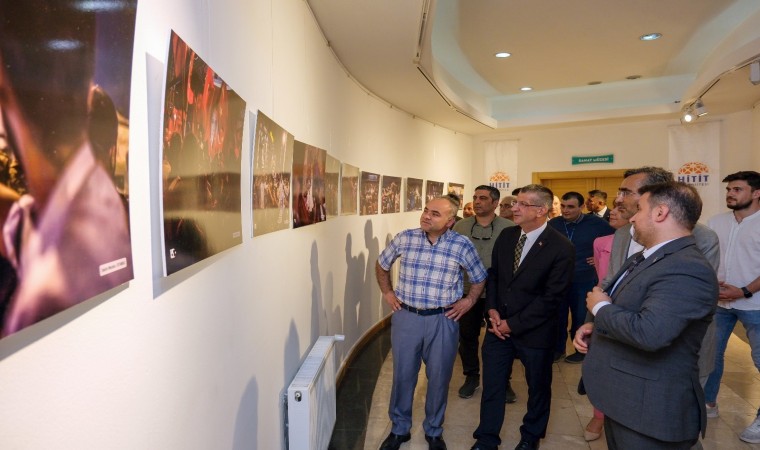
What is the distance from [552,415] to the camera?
403cm

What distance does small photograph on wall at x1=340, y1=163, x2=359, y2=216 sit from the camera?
4.77 m

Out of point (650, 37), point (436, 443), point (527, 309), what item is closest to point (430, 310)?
point (527, 309)

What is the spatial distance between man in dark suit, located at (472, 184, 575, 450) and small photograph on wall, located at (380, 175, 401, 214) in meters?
3.24

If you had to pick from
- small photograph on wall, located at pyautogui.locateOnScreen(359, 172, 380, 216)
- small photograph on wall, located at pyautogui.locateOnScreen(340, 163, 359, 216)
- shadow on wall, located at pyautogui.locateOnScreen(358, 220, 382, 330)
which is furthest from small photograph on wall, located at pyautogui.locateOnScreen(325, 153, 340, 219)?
shadow on wall, located at pyautogui.locateOnScreen(358, 220, 382, 330)

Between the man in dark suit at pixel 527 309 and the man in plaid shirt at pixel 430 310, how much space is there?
25cm

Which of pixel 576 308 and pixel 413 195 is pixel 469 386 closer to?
pixel 576 308

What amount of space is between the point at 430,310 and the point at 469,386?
5.01 feet

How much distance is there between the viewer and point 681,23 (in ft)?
19.6

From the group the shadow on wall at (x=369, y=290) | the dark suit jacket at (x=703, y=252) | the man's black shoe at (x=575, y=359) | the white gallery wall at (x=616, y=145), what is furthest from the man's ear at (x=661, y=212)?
the white gallery wall at (x=616, y=145)

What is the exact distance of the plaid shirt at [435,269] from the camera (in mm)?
3322

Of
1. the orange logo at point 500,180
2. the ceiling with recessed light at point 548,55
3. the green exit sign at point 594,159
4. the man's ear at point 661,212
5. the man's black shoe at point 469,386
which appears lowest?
the man's black shoe at point 469,386

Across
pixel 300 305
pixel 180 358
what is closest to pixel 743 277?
pixel 300 305

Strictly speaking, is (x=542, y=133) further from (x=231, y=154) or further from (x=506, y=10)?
(x=231, y=154)

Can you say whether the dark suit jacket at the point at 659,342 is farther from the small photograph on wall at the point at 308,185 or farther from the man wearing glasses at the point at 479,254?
the man wearing glasses at the point at 479,254
